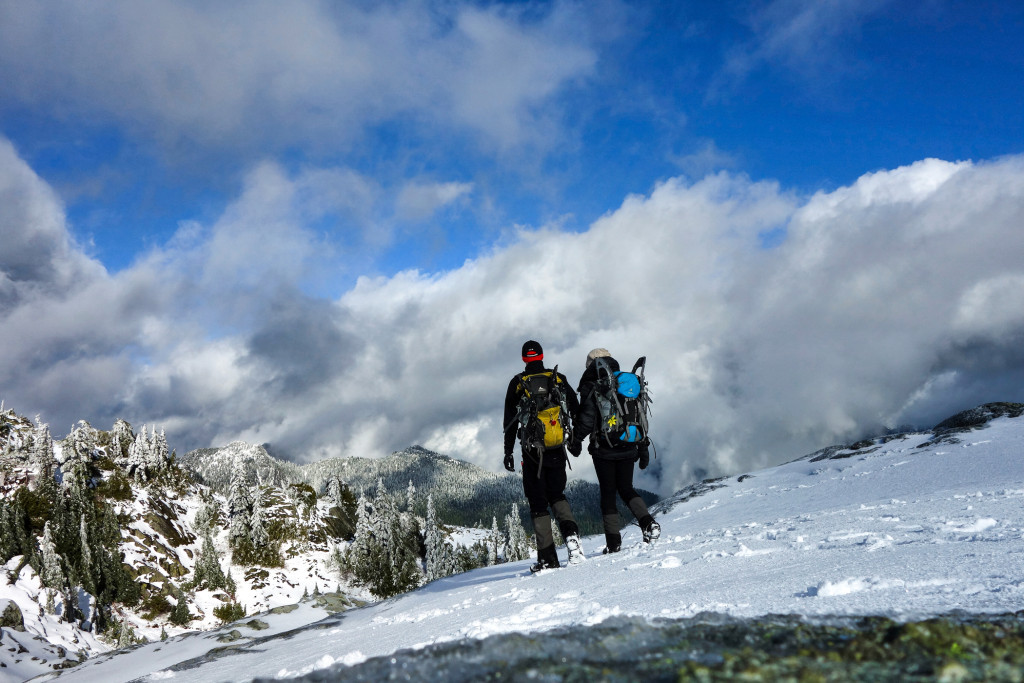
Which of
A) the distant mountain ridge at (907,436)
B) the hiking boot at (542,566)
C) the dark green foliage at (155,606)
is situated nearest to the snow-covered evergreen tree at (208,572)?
the dark green foliage at (155,606)

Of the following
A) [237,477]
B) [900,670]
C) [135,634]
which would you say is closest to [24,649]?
[135,634]

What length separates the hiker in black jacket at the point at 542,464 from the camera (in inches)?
330

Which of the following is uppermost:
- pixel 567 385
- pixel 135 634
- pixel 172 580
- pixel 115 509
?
pixel 115 509

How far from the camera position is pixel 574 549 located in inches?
326

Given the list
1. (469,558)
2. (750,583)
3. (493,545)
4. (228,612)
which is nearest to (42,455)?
(228,612)

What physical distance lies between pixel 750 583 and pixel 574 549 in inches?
184

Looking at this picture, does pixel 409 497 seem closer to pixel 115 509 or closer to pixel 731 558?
pixel 115 509

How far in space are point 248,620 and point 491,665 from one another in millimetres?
11996

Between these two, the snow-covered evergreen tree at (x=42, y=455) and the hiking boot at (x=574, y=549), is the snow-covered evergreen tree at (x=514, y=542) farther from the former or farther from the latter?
the hiking boot at (x=574, y=549)

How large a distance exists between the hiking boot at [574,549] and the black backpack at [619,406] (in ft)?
5.55

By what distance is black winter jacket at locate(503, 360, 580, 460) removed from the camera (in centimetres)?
862

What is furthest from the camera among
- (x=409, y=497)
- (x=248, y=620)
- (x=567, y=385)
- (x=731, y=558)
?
(x=409, y=497)

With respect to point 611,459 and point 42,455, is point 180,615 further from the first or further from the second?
point 611,459

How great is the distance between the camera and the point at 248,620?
1145 cm
